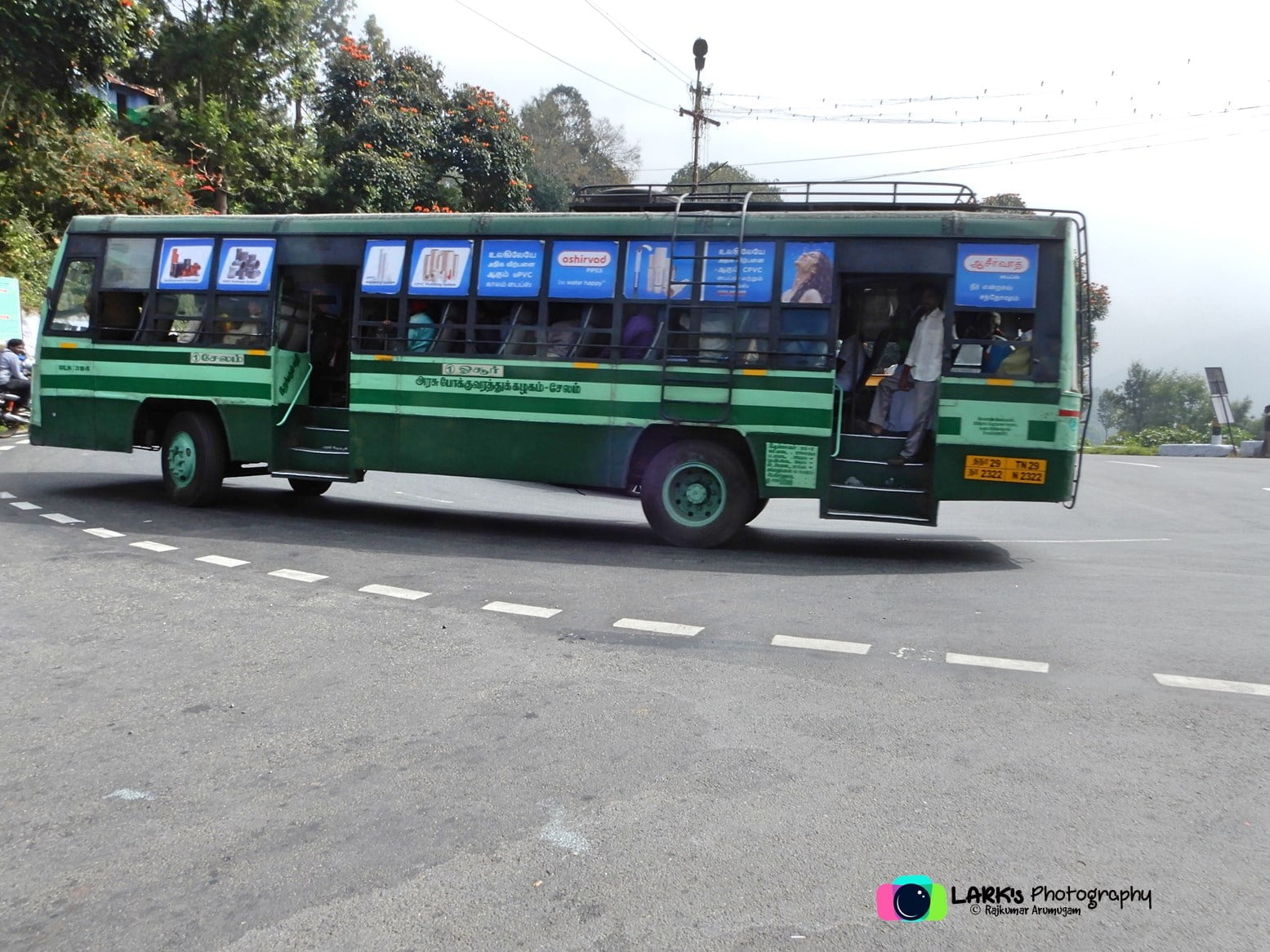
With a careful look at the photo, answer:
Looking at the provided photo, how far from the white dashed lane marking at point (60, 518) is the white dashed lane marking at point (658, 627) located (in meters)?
6.02

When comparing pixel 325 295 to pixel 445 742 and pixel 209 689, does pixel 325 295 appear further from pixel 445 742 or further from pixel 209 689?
pixel 445 742

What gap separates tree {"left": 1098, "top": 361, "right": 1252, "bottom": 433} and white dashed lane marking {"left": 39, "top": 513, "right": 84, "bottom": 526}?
101 metres

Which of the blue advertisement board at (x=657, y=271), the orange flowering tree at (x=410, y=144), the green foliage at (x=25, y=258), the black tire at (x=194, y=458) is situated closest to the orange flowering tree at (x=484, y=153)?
the orange flowering tree at (x=410, y=144)

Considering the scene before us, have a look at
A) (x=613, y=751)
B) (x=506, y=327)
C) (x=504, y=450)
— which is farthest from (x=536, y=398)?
(x=613, y=751)

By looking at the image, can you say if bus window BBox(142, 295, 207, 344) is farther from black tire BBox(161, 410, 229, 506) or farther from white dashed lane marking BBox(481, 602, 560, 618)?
white dashed lane marking BBox(481, 602, 560, 618)

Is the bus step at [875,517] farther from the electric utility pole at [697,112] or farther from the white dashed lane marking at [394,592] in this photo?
the electric utility pole at [697,112]

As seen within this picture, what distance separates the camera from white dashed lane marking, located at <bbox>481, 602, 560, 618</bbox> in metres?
6.77

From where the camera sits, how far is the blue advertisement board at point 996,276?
891 cm

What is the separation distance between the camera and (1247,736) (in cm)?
464

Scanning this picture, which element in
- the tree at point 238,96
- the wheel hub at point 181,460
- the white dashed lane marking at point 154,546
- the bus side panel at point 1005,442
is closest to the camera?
the white dashed lane marking at point 154,546

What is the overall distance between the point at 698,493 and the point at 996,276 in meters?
3.11

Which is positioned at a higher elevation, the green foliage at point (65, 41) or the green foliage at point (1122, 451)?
the green foliage at point (65, 41)

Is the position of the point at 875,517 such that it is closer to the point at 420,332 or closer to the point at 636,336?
the point at 636,336

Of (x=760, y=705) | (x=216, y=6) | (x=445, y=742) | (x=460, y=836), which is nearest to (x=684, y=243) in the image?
(x=760, y=705)
